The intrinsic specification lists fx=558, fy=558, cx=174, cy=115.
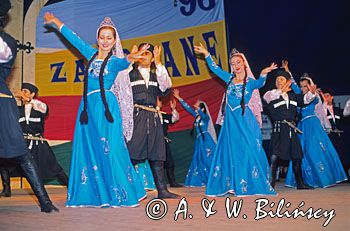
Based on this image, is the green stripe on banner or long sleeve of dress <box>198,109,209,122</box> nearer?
long sleeve of dress <box>198,109,209,122</box>

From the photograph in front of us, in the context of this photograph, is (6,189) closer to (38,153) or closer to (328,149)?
(38,153)

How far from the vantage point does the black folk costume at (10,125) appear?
3.38 metres

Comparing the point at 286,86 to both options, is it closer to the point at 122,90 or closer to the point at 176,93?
the point at 176,93

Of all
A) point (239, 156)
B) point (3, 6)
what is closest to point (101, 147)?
point (3, 6)

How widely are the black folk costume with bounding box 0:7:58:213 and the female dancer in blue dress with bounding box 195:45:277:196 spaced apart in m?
2.03

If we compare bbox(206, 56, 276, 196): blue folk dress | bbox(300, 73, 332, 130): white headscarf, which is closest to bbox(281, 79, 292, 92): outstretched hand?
bbox(206, 56, 276, 196): blue folk dress

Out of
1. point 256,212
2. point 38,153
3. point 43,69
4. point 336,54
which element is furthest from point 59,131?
point 256,212

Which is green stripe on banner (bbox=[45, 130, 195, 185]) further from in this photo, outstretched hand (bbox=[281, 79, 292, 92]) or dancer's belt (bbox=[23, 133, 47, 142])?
dancer's belt (bbox=[23, 133, 47, 142])

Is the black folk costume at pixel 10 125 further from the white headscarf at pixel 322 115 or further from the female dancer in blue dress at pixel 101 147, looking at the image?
the white headscarf at pixel 322 115

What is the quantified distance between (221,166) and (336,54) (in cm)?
421

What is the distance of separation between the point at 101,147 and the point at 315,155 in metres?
3.82

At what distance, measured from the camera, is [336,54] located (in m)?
8.59

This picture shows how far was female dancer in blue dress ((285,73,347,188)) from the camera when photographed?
6895 millimetres

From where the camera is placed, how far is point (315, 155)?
700 centimetres
